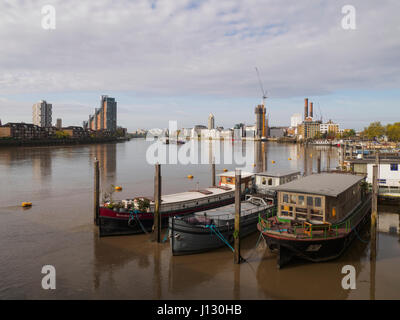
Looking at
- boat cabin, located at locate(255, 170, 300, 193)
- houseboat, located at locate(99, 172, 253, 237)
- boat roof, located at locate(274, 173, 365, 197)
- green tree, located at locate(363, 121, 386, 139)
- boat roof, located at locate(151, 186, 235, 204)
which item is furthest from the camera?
green tree, located at locate(363, 121, 386, 139)

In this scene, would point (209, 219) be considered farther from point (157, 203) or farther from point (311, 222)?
point (311, 222)

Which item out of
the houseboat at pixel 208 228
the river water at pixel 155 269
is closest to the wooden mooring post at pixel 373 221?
the river water at pixel 155 269

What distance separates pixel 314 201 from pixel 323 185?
2350 millimetres

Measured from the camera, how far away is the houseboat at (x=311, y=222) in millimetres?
17578

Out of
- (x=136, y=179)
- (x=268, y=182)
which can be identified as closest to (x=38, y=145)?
(x=136, y=179)

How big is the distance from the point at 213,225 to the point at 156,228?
434 cm

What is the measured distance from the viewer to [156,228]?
21.9 meters

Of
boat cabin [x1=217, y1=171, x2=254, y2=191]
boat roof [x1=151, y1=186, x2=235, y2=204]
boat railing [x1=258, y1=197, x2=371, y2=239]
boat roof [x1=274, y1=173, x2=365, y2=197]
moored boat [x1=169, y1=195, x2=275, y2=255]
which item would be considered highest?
boat roof [x1=274, y1=173, x2=365, y2=197]

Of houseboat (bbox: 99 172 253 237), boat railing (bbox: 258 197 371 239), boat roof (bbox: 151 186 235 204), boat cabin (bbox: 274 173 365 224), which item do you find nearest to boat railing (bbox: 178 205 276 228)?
boat cabin (bbox: 274 173 365 224)

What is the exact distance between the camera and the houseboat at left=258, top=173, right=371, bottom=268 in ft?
57.7

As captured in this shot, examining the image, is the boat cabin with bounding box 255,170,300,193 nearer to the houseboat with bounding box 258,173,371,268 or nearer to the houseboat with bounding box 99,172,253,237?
the houseboat with bounding box 99,172,253,237

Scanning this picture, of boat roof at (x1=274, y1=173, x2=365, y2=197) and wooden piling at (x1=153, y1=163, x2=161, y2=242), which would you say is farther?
wooden piling at (x1=153, y1=163, x2=161, y2=242)

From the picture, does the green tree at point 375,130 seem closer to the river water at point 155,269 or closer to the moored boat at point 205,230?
the river water at point 155,269
